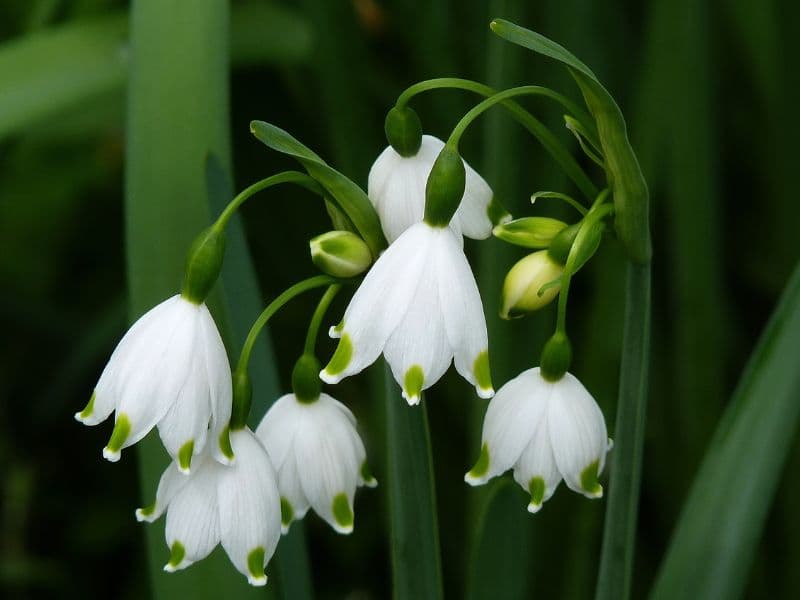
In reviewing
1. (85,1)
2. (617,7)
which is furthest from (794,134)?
(85,1)

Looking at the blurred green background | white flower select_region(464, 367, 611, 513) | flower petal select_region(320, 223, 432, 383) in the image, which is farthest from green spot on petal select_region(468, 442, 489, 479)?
the blurred green background

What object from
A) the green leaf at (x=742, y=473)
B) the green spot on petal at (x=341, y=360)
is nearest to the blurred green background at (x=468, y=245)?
the green leaf at (x=742, y=473)

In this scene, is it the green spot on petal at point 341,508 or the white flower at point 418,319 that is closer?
the white flower at point 418,319

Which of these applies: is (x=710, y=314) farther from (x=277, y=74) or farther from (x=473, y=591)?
(x=277, y=74)

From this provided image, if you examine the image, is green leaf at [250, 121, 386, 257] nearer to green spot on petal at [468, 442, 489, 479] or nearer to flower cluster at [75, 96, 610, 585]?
flower cluster at [75, 96, 610, 585]

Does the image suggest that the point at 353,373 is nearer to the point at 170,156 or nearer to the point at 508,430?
the point at 508,430

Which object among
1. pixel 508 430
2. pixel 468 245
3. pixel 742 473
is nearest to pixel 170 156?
pixel 508 430

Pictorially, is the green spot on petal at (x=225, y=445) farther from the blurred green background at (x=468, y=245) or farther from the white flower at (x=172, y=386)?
the blurred green background at (x=468, y=245)
